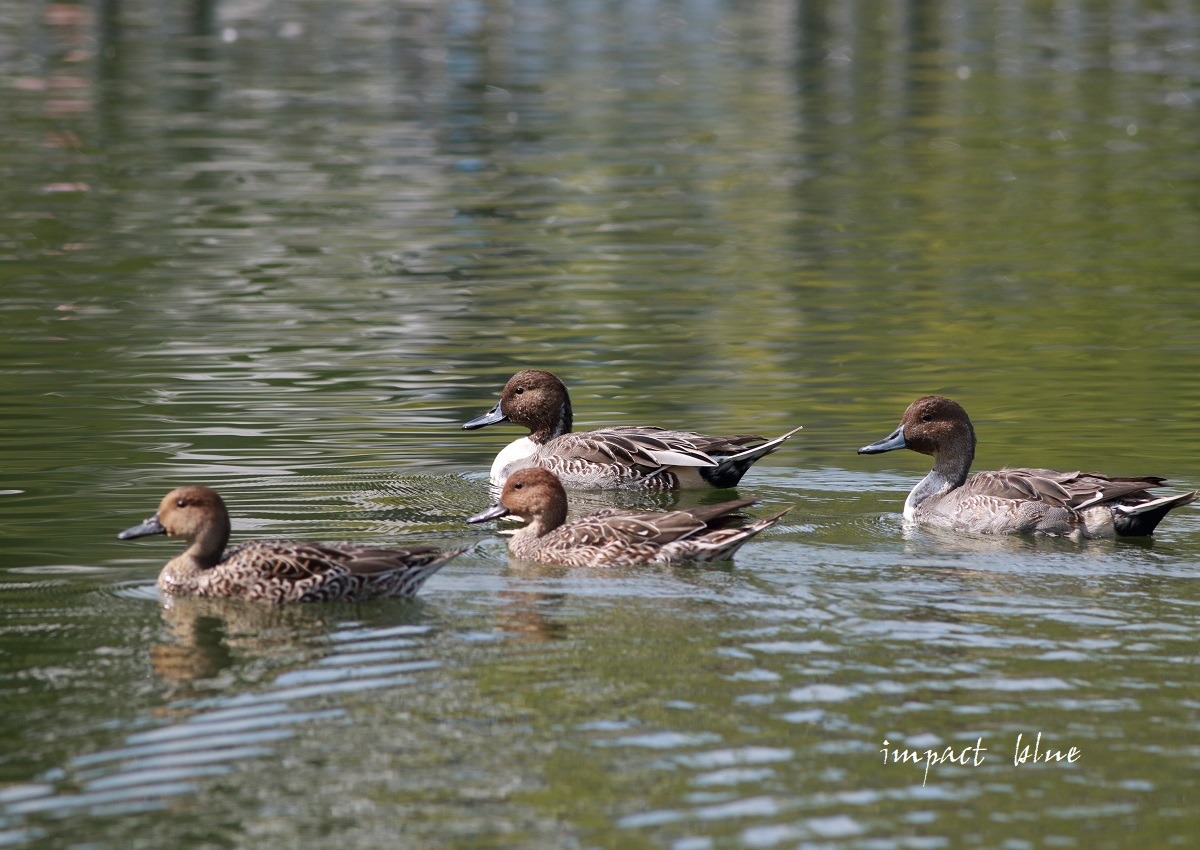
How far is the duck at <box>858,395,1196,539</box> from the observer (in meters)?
11.8

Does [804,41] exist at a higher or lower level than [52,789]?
higher

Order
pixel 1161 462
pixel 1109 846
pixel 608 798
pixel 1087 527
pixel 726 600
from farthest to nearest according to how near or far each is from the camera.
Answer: pixel 1161 462 → pixel 1087 527 → pixel 726 600 → pixel 608 798 → pixel 1109 846

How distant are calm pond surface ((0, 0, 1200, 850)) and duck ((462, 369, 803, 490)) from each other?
0.73 ft

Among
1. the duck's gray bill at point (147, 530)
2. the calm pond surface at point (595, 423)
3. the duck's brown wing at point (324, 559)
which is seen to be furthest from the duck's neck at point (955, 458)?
the duck's gray bill at point (147, 530)

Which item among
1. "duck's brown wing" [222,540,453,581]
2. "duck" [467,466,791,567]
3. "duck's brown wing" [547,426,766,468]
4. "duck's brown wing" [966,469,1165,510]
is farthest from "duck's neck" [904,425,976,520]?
"duck's brown wing" [222,540,453,581]

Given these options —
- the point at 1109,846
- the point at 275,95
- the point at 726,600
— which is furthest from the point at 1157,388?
the point at 275,95

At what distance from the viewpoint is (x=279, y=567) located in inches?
414

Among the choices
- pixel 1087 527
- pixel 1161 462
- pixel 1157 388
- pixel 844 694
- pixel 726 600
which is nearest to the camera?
pixel 844 694

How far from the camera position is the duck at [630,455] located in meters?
13.9

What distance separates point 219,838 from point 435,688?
5.81ft

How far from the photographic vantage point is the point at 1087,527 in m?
12.0

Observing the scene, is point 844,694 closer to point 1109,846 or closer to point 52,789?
point 1109,846

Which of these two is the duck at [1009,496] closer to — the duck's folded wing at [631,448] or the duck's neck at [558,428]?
the duck's folded wing at [631,448]

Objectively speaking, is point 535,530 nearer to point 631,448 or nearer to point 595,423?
point 631,448
